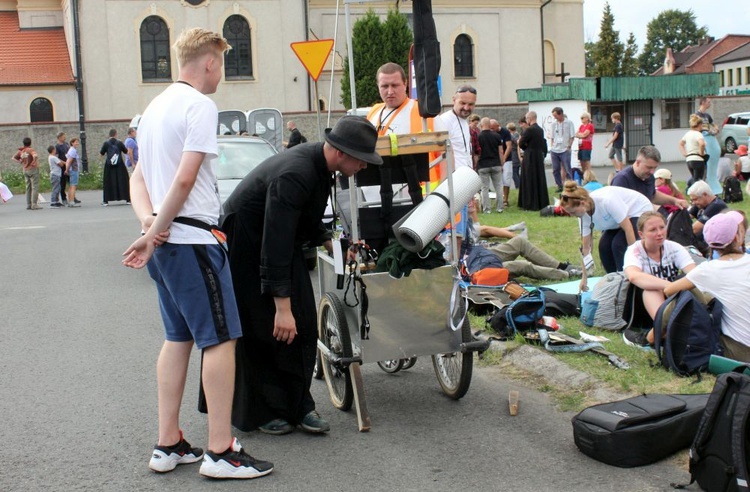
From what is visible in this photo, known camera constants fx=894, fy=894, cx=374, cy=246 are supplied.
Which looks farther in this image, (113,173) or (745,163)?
(113,173)

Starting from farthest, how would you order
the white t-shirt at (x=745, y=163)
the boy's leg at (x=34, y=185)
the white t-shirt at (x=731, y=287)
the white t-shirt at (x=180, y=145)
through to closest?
the boy's leg at (x=34, y=185), the white t-shirt at (x=745, y=163), the white t-shirt at (x=731, y=287), the white t-shirt at (x=180, y=145)

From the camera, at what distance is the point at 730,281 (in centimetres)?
636

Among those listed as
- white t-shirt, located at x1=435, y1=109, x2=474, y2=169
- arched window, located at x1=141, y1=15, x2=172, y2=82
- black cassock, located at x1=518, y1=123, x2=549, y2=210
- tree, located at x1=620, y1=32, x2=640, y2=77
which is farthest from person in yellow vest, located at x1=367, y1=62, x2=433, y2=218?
tree, located at x1=620, y1=32, x2=640, y2=77

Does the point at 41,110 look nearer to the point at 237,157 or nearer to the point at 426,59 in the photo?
the point at 237,157

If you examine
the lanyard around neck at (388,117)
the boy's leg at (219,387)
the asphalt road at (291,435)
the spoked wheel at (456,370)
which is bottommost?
the asphalt road at (291,435)

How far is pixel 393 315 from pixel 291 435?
3.16 ft

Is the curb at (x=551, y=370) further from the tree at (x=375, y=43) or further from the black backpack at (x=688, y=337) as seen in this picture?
the tree at (x=375, y=43)

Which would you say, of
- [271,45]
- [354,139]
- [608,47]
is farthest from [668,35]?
[354,139]

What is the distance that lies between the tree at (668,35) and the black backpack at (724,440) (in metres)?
131

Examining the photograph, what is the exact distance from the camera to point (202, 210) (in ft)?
15.0

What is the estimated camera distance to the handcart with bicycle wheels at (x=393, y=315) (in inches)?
218

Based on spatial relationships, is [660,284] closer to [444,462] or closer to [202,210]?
[444,462]

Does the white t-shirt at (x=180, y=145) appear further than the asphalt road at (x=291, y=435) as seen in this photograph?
No

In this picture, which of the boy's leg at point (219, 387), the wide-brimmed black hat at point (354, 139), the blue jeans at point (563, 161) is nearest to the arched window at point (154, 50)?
the blue jeans at point (563, 161)
